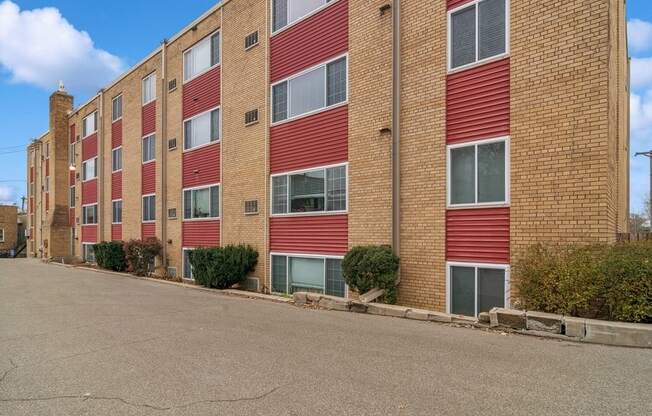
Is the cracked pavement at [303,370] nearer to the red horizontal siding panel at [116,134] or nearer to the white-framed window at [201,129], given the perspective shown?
the white-framed window at [201,129]

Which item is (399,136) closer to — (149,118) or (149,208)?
(149,208)

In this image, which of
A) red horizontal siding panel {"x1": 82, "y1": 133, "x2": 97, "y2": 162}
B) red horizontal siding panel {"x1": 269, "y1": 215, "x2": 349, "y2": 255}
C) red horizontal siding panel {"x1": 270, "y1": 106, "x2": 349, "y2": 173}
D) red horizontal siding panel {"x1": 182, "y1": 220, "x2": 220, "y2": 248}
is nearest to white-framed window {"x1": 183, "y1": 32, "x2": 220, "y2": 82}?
red horizontal siding panel {"x1": 270, "y1": 106, "x2": 349, "y2": 173}

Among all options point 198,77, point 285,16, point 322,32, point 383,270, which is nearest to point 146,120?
point 198,77

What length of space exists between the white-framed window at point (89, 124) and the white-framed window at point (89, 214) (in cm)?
478

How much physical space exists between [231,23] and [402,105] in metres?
9.28

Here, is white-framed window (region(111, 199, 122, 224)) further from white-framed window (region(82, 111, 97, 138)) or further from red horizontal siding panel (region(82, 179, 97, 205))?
white-framed window (region(82, 111, 97, 138))

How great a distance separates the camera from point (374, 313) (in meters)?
10.3

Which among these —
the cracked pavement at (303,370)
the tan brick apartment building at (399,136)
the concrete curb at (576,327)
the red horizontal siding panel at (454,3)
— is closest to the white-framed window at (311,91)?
the tan brick apartment building at (399,136)

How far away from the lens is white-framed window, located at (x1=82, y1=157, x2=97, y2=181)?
30.6 m

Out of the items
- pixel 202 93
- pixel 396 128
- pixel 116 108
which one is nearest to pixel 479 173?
pixel 396 128

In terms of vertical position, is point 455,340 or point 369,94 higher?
point 369,94

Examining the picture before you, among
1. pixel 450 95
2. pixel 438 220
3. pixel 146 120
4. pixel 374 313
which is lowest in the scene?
pixel 374 313

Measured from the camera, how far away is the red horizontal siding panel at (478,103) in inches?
382

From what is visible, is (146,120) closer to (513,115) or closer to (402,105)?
(402,105)
